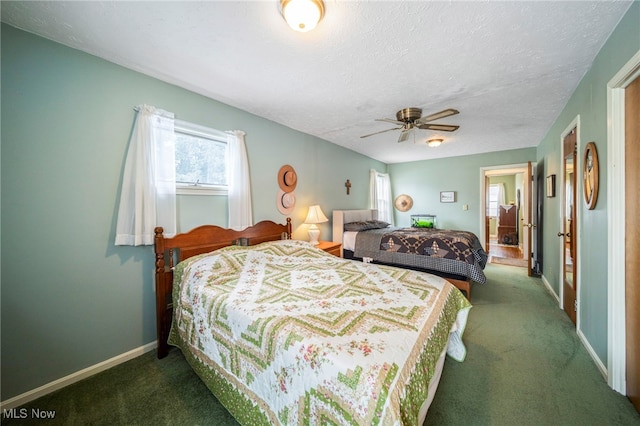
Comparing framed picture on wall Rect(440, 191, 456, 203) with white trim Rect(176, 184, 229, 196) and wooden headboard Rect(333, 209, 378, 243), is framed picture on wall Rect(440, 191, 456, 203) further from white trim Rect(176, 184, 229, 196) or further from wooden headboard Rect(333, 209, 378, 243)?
white trim Rect(176, 184, 229, 196)

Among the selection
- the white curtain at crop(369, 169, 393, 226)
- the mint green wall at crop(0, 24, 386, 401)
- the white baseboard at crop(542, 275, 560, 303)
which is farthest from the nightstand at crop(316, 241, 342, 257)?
the white baseboard at crop(542, 275, 560, 303)

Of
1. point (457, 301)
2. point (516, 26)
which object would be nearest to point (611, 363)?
point (457, 301)

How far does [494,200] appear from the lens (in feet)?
26.8

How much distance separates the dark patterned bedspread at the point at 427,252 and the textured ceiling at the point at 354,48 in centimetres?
167

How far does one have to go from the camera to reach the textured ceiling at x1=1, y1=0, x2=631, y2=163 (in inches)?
55.1

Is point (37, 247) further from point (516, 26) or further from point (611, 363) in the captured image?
point (611, 363)

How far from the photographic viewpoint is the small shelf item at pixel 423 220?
5370mm

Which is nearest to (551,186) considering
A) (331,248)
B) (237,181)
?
(331,248)

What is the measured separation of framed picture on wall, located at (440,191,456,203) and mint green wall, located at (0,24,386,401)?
17.7 feet

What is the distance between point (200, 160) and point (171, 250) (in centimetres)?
94

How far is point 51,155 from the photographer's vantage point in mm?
1635

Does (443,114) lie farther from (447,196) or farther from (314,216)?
(447,196)

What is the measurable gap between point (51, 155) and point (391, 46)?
2.49 m

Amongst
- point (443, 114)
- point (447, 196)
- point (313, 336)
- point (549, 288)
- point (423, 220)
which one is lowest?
point (549, 288)
